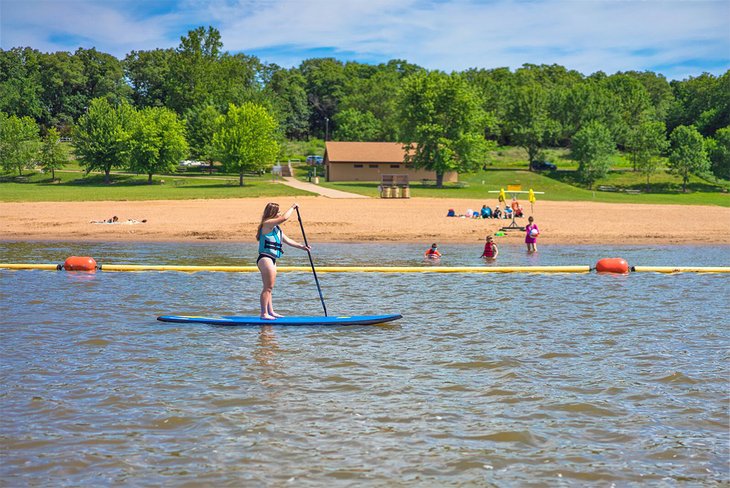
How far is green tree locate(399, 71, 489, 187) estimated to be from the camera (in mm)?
73812

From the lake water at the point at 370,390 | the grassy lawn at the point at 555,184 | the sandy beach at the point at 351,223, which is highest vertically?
the grassy lawn at the point at 555,184

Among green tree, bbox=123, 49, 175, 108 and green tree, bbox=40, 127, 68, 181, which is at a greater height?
green tree, bbox=123, 49, 175, 108

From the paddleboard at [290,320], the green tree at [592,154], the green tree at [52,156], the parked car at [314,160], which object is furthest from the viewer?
the parked car at [314,160]

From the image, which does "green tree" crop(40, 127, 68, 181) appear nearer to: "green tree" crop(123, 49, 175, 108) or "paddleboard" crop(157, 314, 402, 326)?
"green tree" crop(123, 49, 175, 108)

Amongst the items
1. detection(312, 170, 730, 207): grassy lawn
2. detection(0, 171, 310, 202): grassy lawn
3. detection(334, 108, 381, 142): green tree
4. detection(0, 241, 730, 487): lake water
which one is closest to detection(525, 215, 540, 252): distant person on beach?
detection(0, 241, 730, 487): lake water

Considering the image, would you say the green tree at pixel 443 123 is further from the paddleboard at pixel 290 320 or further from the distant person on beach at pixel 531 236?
the paddleboard at pixel 290 320

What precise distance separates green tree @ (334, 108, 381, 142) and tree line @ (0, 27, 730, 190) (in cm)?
19

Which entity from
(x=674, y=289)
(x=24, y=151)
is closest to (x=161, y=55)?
(x=24, y=151)

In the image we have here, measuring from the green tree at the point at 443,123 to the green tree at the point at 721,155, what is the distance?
29.6m

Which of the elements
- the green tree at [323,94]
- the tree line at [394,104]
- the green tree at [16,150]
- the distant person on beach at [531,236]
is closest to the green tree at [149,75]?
the tree line at [394,104]

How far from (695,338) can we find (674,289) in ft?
20.5

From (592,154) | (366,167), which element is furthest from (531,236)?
(592,154)

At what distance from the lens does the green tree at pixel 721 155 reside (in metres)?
85.4

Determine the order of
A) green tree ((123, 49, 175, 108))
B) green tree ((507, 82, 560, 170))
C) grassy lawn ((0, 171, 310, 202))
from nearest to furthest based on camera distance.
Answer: grassy lawn ((0, 171, 310, 202)) → green tree ((507, 82, 560, 170)) → green tree ((123, 49, 175, 108))
